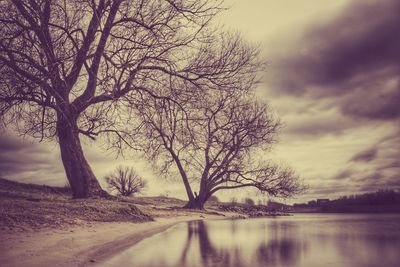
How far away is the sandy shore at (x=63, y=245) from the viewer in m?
4.95

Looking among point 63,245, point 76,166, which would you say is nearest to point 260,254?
point 63,245

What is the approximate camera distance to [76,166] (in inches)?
532

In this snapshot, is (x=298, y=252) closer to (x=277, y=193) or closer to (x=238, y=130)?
(x=238, y=130)

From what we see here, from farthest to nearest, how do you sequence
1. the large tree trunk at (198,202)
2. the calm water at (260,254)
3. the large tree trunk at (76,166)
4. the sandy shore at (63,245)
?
the large tree trunk at (198,202), the large tree trunk at (76,166), the sandy shore at (63,245), the calm water at (260,254)

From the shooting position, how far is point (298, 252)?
557 centimetres

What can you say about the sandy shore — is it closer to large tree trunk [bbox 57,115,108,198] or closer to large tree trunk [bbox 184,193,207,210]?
large tree trunk [bbox 57,115,108,198]

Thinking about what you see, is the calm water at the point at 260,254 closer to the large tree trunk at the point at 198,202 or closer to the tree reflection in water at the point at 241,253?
the tree reflection in water at the point at 241,253

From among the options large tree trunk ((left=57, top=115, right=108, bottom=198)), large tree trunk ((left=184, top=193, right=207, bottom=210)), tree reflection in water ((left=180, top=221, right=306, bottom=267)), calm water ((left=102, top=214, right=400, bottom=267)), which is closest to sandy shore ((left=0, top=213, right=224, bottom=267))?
calm water ((left=102, top=214, right=400, bottom=267))

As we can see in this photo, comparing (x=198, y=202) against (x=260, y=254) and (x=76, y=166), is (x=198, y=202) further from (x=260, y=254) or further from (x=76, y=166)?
(x=260, y=254)

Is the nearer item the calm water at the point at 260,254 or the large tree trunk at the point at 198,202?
the calm water at the point at 260,254

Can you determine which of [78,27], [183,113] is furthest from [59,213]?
[78,27]

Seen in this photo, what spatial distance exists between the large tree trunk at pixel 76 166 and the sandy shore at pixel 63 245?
5149mm

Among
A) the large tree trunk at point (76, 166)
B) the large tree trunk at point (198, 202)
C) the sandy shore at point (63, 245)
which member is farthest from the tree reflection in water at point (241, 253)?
the large tree trunk at point (198, 202)

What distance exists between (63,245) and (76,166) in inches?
306
